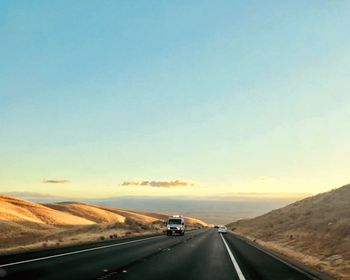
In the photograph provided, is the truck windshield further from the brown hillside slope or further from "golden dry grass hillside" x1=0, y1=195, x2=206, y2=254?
the brown hillside slope

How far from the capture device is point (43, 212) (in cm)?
12662

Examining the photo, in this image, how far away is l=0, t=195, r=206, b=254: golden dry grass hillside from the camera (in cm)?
5606

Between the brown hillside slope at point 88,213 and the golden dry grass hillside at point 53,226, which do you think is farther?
the brown hillside slope at point 88,213

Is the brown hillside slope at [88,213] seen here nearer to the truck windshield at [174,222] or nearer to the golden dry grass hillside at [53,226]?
the golden dry grass hillside at [53,226]

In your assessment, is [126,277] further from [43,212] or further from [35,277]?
[43,212]

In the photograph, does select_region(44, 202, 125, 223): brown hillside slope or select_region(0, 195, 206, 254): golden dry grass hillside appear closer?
select_region(0, 195, 206, 254): golden dry grass hillside

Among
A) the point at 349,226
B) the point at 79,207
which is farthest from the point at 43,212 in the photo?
the point at 349,226

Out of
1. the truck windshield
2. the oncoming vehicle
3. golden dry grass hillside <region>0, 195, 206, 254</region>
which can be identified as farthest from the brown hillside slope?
the oncoming vehicle

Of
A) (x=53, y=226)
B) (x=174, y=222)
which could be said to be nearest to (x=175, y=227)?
(x=174, y=222)

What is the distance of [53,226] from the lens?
9738cm

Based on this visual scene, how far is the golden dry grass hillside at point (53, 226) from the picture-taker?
184 feet

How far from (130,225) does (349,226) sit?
49.1 m

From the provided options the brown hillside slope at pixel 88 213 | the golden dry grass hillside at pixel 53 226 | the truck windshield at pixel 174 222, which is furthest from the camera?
the brown hillside slope at pixel 88 213

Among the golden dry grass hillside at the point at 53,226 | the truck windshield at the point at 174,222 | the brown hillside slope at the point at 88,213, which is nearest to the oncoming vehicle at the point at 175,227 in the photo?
the truck windshield at the point at 174,222
